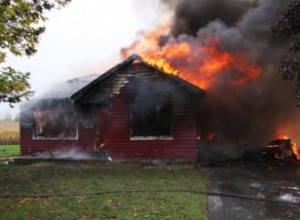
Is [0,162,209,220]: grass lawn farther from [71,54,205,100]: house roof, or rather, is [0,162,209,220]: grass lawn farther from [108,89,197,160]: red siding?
[71,54,205,100]: house roof

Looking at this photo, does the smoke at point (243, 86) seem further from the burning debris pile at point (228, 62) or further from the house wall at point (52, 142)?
the house wall at point (52, 142)

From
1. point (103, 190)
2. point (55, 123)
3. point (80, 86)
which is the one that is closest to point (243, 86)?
point (80, 86)

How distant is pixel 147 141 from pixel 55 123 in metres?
6.45

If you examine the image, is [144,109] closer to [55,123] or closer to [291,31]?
[55,123]

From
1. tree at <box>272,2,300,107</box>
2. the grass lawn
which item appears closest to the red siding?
the grass lawn

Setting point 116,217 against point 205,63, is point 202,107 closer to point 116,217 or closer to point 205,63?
point 205,63

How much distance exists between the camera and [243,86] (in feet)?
78.0

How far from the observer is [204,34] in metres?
23.7

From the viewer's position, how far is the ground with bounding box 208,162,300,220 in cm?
1046

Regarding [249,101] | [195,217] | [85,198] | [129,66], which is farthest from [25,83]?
[249,101]

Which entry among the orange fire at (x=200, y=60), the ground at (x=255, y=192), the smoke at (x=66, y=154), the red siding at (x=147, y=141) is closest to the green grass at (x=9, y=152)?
the smoke at (x=66, y=154)

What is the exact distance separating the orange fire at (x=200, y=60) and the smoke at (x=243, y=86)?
233mm

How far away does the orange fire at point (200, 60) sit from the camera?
22.1 metres

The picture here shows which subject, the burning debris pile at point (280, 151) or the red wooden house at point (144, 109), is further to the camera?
the burning debris pile at point (280, 151)
